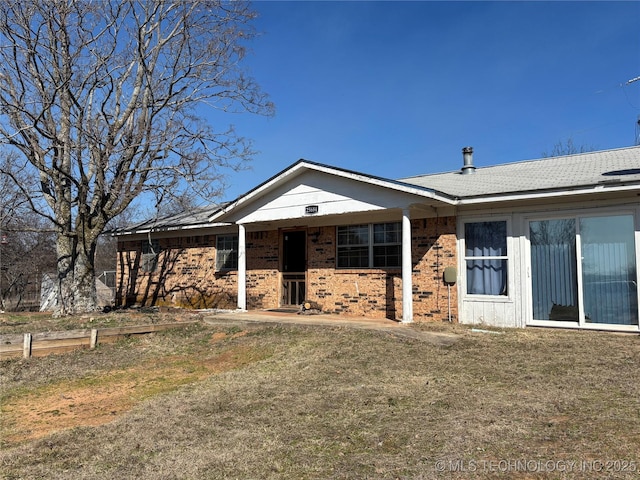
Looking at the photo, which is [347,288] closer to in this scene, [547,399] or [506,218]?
[506,218]

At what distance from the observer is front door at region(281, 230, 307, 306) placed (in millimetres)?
14031

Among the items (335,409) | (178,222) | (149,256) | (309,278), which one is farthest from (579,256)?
(149,256)

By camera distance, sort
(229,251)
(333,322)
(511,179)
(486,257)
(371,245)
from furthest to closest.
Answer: (229,251) < (371,245) < (511,179) < (333,322) < (486,257)

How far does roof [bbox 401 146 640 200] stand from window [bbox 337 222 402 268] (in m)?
1.64

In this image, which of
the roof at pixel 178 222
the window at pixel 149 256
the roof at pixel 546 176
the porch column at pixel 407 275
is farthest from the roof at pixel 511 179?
the window at pixel 149 256

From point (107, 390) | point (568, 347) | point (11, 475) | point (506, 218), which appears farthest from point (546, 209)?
point (11, 475)

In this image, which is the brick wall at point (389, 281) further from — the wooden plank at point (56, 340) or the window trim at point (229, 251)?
the wooden plank at point (56, 340)

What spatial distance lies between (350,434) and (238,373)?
3.22 meters

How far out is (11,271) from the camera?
2116cm

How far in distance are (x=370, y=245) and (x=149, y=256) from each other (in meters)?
9.73

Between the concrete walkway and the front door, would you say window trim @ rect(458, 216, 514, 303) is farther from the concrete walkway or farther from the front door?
the front door

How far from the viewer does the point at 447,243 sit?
35.7ft

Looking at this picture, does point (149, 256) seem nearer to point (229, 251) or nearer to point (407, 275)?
point (229, 251)

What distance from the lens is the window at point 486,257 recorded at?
10.2 m
